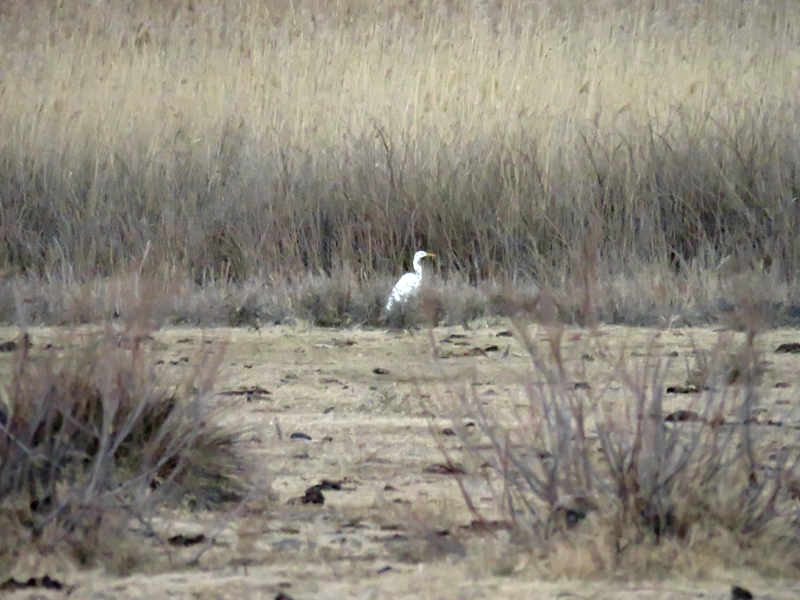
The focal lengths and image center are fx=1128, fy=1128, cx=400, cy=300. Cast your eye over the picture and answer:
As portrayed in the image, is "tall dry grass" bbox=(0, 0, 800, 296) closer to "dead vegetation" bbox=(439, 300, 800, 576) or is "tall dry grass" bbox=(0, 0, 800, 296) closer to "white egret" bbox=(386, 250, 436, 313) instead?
"white egret" bbox=(386, 250, 436, 313)

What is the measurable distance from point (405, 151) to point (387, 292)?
141 centimetres

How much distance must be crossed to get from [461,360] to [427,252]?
6.15 ft

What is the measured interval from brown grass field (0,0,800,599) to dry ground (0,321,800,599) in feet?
0.04

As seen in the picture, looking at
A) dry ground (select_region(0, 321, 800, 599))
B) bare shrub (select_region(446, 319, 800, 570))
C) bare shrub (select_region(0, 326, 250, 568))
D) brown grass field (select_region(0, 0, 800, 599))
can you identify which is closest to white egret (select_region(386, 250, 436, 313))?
brown grass field (select_region(0, 0, 800, 599))

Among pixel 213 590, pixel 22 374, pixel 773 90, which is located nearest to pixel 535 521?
pixel 213 590

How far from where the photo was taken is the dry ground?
204cm

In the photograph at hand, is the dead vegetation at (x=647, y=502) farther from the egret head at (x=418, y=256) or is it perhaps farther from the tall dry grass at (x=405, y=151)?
the egret head at (x=418, y=256)

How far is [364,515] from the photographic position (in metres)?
2.52

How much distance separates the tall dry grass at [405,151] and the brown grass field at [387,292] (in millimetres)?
28

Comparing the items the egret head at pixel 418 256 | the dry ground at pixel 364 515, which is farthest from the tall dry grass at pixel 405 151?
the dry ground at pixel 364 515

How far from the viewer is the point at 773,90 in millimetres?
7676

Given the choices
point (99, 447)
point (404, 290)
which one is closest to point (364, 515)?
point (99, 447)

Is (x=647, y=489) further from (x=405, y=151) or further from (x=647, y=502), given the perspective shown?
(x=405, y=151)

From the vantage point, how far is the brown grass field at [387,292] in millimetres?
2172
